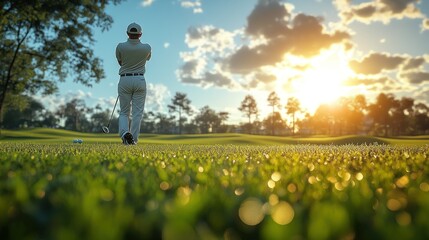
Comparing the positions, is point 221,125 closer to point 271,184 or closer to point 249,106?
point 249,106

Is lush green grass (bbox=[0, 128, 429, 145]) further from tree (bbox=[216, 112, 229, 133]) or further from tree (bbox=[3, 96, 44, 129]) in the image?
tree (bbox=[216, 112, 229, 133])

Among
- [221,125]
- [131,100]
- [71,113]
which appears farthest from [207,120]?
[131,100]

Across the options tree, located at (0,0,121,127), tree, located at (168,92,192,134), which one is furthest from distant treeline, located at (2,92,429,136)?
tree, located at (0,0,121,127)

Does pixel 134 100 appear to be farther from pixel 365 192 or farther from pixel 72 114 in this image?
pixel 72 114

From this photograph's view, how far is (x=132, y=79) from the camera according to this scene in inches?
472

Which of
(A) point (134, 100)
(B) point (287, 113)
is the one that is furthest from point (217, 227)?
(B) point (287, 113)

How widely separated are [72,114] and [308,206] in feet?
543

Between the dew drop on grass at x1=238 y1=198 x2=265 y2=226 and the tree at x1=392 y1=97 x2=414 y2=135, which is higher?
the tree at x1=392 y1=97 x2=414 y2=135

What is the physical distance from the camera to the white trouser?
11.9 meters

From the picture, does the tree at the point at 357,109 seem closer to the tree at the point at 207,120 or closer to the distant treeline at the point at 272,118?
the distant treeline at the point at 272,118

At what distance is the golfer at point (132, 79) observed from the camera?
38.8 ft

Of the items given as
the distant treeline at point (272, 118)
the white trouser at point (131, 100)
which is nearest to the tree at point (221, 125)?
the distant treeline at point (272, 118)

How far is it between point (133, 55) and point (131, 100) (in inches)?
58.9

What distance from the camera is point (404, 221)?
4.79ft
